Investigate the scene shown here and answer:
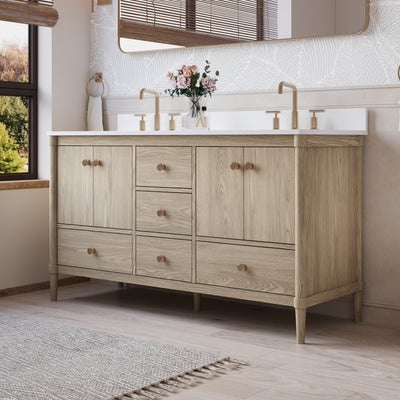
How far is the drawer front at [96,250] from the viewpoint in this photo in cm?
341

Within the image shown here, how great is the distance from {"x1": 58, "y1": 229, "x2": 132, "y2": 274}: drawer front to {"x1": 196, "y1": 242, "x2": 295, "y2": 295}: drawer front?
42cm

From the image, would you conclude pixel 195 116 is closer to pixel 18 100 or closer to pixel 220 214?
pixel 220 214

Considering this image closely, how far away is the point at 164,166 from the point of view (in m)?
3.23

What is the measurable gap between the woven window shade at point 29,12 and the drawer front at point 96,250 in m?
1.10

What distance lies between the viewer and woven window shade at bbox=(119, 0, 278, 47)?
3.47 metres

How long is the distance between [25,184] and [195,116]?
3.49 feet

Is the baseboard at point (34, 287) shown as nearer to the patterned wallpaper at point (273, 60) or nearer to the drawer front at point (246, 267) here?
the patterned wallpaper at point (273, 60)

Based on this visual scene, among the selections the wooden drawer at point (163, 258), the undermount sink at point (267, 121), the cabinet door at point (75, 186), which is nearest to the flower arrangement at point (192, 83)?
the undermount sink at point (267, 121)

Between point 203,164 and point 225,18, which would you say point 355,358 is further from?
point 225,18

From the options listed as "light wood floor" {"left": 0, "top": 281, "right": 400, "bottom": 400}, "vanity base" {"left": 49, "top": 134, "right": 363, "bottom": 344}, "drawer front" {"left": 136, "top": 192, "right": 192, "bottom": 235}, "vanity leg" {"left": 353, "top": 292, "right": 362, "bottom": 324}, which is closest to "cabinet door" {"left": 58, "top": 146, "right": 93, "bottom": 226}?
"vanity base" {"left": 49, "top": 134, "right": 363, "bottom": 344}

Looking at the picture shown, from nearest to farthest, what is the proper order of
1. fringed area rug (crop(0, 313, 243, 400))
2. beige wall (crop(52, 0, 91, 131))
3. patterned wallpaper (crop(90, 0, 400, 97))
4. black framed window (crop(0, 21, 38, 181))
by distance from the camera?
fringed area rug (crop(0, 313, 243, 400)), patterned wallpaper (crop(90, 0, 400, 97)), black framed window (crop(0, 21, 38, 181)), beige wall (crop(52, 0, 91, 131))

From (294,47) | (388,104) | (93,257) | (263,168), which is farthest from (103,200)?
(388,104)

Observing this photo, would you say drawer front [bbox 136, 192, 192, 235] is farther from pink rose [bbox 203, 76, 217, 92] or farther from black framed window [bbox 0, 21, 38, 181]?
black framed window [bbox 0, 21, 38, 181]

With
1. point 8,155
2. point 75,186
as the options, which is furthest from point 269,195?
point 8,155
